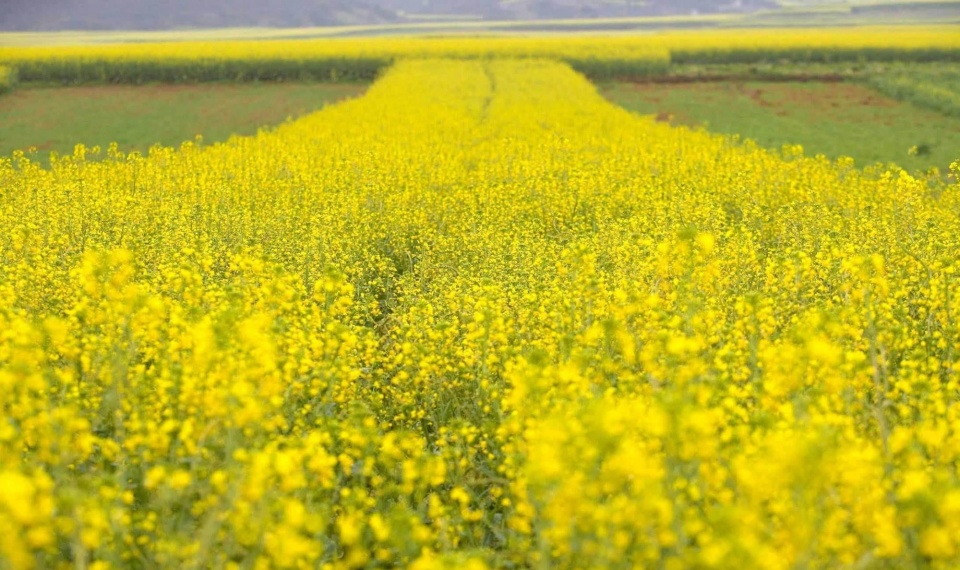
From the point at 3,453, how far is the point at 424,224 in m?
8.91

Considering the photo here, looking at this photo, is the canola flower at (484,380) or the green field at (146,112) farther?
the green field at (146,112)

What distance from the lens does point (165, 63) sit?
46.2 m

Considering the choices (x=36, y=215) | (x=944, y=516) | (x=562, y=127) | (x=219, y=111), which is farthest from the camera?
(x=219, y=111)

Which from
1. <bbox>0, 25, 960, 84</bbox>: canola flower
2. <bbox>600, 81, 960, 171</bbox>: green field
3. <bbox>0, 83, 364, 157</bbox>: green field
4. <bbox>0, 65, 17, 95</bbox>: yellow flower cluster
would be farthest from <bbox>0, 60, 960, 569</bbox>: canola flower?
<bbox>0, 25, 960, 84</bbox>: canola flower

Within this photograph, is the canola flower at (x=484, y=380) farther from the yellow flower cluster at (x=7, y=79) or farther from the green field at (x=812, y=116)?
the yellow flower cluster at (x=7, y=79)

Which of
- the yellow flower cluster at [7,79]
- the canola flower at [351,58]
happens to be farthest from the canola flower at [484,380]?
the canola flower at [351,58]

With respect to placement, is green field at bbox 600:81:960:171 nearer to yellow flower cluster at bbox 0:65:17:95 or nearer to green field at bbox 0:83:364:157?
green field at bbox 0:83:364:157


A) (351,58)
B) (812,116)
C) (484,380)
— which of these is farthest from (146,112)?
(484,380)

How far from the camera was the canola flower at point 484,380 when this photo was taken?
12.2 feet

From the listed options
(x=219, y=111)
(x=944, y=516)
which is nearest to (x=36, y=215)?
(x=944, y=516)

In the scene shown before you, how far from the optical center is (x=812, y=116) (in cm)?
3231

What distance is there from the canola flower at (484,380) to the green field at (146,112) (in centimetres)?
1482

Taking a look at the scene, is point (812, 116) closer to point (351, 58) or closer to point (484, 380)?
point (351, 58)

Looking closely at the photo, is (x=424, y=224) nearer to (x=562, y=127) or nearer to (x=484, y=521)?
(x=484, y=521)
